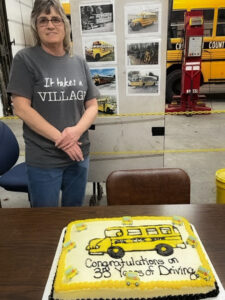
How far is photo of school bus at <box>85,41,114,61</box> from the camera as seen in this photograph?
2.02m

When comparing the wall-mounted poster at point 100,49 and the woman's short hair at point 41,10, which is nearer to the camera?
the woman's short hair at point 41,10

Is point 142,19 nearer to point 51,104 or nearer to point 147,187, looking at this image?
point 51,104

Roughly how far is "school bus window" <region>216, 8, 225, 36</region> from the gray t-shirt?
5.21 metres

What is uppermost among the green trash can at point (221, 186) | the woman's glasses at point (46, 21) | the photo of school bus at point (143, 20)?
the photo of school bus at point (143, 20)

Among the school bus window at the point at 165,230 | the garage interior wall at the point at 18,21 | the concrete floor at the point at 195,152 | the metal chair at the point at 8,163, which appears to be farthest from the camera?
the garage interior wall at the point at 18,21

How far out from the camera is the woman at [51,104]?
1245mm

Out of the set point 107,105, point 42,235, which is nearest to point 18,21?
point 107,105

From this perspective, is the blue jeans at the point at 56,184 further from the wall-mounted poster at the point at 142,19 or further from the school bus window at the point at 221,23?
the school bus window at the point at 221,23

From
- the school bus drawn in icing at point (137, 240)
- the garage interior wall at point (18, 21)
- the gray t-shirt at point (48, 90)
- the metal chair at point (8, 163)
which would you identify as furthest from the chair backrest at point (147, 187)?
the garage interior wall at point (18, 21)

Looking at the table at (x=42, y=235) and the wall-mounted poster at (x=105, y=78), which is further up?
the wall-mounted poster at (x=105, y=78)

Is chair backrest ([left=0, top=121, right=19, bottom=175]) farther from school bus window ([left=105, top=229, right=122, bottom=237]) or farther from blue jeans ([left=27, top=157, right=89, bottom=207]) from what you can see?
school bus window ([left=105, top=229, right=122, bottom=237])

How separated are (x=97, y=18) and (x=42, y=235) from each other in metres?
1.66

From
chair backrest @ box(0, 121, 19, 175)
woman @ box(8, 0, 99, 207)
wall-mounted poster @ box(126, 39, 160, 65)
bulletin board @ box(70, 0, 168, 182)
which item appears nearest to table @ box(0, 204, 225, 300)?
woman @ box(8, 0, 99, 207)

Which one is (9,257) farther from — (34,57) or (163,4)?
(163,4)
